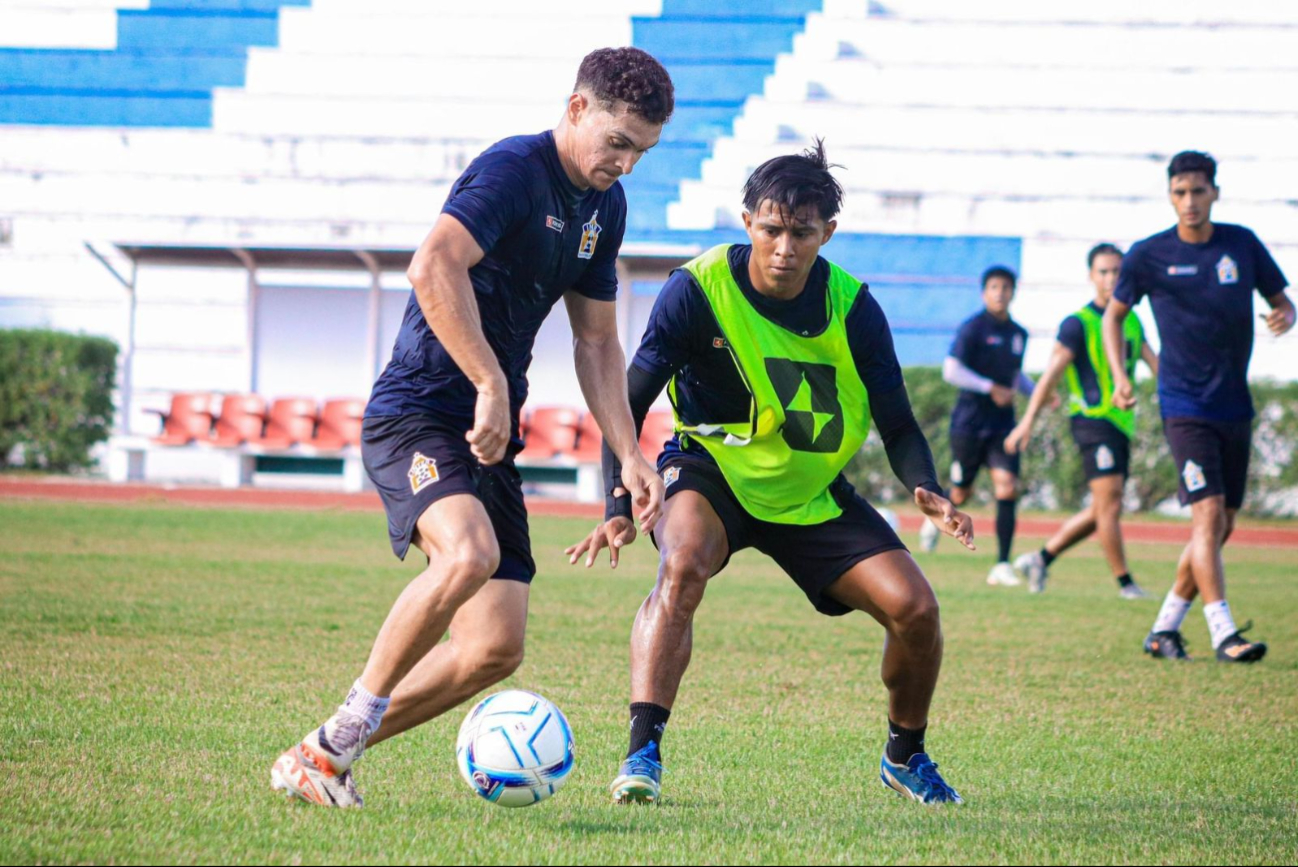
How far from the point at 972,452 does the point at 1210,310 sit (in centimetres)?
478

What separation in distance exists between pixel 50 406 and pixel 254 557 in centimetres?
1281

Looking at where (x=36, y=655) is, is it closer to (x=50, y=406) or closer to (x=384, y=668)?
(x=384, y=668)

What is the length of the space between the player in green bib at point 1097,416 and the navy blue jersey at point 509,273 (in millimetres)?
6997

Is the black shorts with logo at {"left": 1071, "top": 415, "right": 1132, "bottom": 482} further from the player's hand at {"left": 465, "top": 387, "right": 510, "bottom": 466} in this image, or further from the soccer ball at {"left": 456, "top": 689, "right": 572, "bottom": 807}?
the player's hand at {"left": 465, "top": 387, "right": 510, "bottom": 466}

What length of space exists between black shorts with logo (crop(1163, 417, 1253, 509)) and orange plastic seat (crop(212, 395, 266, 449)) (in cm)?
1687

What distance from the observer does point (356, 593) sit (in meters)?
9.87

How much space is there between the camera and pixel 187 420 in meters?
23.6

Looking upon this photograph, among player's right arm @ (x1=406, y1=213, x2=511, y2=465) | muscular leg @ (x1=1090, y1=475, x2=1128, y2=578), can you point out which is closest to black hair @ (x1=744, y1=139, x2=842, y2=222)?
player's right arm @ (x1=406, y1=213, x2=511, y2=465)

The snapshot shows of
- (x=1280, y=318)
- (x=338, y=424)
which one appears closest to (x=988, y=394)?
(x=1280, y=318)

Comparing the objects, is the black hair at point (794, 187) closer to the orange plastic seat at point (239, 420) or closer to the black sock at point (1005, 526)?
the black sock at point (1005, 526)

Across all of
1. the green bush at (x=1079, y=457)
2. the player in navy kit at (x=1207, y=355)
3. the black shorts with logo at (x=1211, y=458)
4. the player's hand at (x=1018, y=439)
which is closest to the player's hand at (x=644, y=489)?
the player in navy kit at (x=1207, y=355)

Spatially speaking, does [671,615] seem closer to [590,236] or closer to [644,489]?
[644,489]

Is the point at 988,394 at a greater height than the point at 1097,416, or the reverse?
the point at 988,394

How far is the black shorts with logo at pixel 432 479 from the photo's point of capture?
13.8ft
